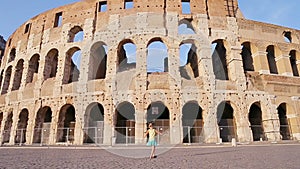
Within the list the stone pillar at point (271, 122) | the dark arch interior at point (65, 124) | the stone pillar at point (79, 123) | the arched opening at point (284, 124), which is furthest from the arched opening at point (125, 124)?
the arched opening at point (284, 124)

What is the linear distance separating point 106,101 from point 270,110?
12333 mm

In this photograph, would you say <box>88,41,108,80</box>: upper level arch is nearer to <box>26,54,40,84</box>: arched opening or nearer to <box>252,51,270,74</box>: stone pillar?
<box>26,54,40,84</box>: arched opening

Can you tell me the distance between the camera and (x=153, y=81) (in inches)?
598

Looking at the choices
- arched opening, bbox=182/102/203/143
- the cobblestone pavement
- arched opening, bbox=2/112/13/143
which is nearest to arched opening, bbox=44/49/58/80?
arched opening, bbox=2/112/13/143

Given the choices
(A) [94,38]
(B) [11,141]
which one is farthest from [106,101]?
(B) [11,141]

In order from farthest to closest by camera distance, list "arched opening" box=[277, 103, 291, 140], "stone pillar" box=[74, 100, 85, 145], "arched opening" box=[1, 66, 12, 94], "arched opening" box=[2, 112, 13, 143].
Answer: "arched opening" box=[1, 66, 12, 94]
"arched opening" box=[2, 112, 13, 143]
"arched opening" box=[277, 103, 291, 140]
"stone pillar" box=[74, 100, 85, 145]

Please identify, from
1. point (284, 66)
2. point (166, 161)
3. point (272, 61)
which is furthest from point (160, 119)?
point (272, 61)

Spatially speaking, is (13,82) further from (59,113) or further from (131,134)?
(131,134)

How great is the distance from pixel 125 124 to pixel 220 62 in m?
10.1

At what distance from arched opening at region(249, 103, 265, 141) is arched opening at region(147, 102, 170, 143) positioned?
6.63 meters

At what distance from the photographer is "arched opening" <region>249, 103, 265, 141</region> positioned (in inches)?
633

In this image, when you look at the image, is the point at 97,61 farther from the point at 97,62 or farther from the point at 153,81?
the point at 153,81

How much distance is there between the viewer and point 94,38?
56.7 feet

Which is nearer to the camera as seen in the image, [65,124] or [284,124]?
[284,124]
